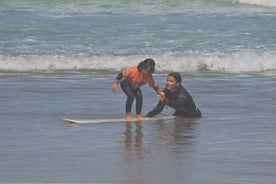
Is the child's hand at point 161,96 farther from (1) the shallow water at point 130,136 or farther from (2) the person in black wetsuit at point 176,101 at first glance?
(1) the shallow water at point 130,136

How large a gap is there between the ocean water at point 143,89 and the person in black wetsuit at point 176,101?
0.24 m

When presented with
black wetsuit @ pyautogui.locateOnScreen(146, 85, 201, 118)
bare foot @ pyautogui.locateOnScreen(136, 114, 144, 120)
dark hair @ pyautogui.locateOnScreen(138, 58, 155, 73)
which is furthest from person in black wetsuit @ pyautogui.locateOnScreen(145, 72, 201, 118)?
dark hair @ pyautogui.locateOnScreen(138, 58, 155, 73)

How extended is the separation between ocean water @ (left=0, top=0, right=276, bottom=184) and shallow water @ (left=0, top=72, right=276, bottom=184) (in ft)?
0.04

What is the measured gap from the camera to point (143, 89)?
46.1 ft

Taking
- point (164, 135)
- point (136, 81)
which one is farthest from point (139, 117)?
point (164, 135)

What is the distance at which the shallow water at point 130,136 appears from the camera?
815cm

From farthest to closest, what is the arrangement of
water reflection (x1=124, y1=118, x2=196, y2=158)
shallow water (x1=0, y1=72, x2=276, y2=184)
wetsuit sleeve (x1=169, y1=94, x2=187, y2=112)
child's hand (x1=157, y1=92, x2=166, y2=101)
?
wetsuit sleeve (x1=169, y1=94, x2=187, y2=112) → child's hand (x1=157, y1=92, x2=166, y2=101) → water reflection (x1=124, y1=118, x2=196, y2=158) → shallow water (x1=0, y1=72, x2=276, y2=184)

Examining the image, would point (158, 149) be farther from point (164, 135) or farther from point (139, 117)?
point (139, 117)

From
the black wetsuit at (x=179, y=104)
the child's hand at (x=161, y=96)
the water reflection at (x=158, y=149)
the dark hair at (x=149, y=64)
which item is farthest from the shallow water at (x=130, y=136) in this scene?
the dark hair at (x=149, y=64)

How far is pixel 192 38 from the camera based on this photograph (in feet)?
68.8

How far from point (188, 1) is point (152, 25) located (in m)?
4.72

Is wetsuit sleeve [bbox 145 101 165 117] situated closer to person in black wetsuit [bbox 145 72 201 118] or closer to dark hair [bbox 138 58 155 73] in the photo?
person in black wetsuit [bbox 145 72 201 118]

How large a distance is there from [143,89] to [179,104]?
2254 mm

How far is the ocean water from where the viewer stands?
334 inches
